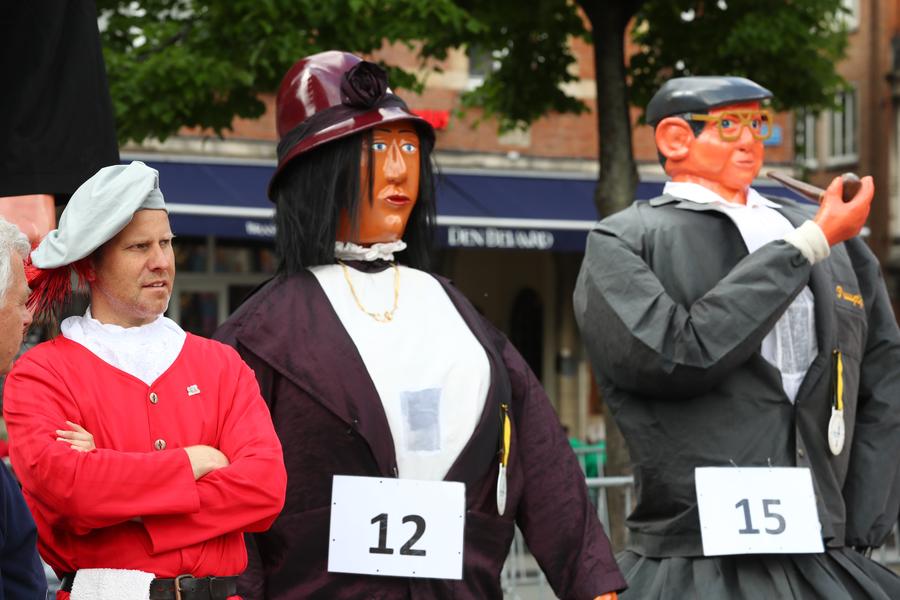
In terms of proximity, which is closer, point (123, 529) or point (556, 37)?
point (123, 529)

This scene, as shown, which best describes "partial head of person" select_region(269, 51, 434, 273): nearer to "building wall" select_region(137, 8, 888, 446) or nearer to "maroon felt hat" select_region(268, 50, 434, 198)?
"maroon felt hat" select_region(268, 50, 434, 198)

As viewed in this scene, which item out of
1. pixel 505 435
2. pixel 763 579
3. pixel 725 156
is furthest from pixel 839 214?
pixel 505 435

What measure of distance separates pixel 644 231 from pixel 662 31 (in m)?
6.13

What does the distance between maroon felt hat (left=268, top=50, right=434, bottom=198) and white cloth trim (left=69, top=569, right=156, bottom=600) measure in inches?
55.0

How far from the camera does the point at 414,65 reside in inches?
662

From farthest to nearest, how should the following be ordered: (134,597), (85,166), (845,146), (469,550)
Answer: (845,146)
(469,550)
(85,166)
(134,597)

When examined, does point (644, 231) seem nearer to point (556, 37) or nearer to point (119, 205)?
point (119, 205)

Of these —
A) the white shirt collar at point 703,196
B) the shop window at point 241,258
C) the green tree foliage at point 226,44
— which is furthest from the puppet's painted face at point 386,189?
the shop window at point 241,258

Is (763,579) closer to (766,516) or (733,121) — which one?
(766,516)

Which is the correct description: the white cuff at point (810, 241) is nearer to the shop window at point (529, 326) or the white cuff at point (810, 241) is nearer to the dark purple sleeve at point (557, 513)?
the dark purple sleeve at point (557, 513)

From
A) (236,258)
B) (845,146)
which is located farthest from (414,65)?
(845,146)

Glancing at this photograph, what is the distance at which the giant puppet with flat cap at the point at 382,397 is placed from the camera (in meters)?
3.71

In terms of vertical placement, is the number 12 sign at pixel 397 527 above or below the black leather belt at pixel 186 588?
below

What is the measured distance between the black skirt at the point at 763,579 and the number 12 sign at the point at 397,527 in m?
0.72
